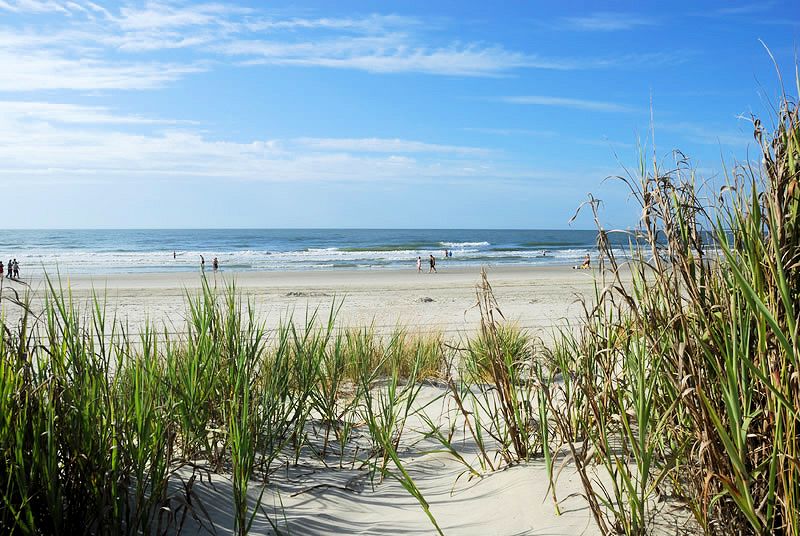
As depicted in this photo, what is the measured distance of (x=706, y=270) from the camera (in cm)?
240

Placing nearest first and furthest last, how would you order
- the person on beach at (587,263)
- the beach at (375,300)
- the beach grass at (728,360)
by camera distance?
1. the beach grass at (728,360)
2. the person on beach at (587,263)
3. the beach at (375,300)

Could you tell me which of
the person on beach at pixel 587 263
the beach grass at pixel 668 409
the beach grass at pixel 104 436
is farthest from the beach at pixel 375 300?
the beach grass at pixel 668 409

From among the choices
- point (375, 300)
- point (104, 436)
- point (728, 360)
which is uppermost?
point (728, 360)

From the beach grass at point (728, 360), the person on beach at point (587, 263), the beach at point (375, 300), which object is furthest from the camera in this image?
the beach at point (375, 300)

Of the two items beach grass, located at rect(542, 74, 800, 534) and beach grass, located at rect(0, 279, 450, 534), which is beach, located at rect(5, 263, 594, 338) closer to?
beach grass, located at rect(0, 279, 450, 534)

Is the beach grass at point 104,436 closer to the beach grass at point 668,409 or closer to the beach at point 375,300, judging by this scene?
the beach grass at point 668,409

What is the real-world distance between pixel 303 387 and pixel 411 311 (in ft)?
38.1

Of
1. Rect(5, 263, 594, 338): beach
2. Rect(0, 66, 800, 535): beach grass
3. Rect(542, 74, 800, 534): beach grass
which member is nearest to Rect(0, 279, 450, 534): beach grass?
Rect(0, 66, 800, 535): beach grass

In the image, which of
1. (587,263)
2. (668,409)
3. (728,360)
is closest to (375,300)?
(587,263)

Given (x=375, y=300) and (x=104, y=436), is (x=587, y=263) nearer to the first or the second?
(x=375, y=300)

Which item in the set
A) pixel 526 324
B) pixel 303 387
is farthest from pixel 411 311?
pixel 303 387

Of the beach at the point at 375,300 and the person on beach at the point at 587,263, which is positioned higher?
the person on beach at the point at 587,263

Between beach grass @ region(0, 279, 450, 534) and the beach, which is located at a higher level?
beach grass @ region(0, 279, 450, 534)

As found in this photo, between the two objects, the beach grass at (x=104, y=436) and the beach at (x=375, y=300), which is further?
the beach at (x=375, y=300)
